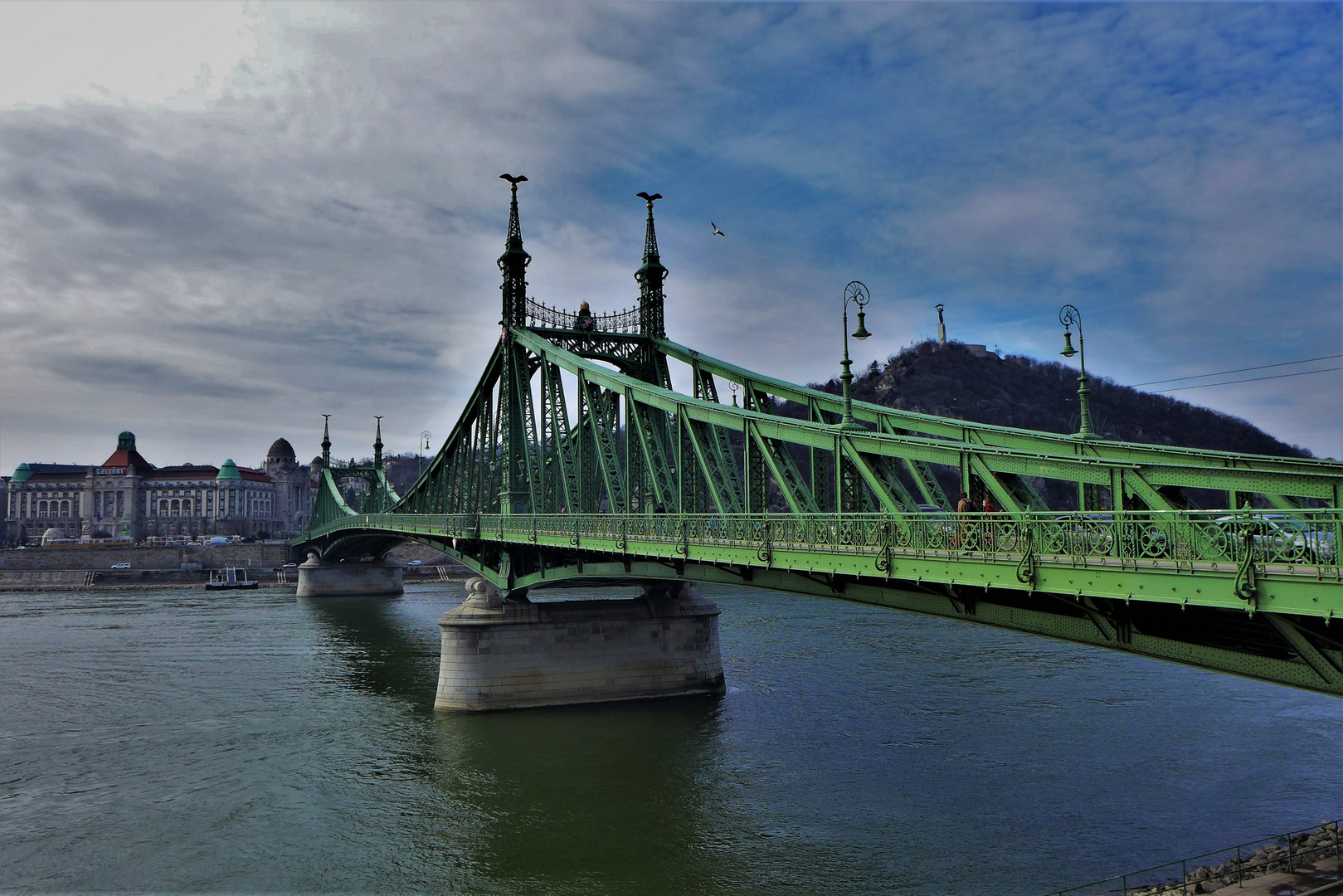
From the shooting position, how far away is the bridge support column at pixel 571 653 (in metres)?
32.2

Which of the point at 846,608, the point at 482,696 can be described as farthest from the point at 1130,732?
the point at 846,608

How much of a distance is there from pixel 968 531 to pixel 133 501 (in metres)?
183

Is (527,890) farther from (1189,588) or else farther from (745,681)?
(745,681)

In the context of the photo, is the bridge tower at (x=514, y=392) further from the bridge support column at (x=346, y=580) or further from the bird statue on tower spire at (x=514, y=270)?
the bridge support column at (x=346, y=580)

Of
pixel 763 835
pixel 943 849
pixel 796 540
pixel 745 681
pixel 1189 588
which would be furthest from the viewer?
pixel 745 681

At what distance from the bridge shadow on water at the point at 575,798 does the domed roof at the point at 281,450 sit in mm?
166084

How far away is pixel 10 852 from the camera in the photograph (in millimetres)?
19484

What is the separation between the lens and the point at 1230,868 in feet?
50.5

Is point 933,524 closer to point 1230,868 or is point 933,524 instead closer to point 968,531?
point 968,531

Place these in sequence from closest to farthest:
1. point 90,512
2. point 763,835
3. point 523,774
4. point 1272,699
Result: point 763,835 < point 523,774 < point 1272,699 < point 90,512

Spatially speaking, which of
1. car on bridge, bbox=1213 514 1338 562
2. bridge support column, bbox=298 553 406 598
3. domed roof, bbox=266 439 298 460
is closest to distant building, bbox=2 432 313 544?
domed roof, bbox=266 439 298 460

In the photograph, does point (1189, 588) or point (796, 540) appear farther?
point (796, 540)

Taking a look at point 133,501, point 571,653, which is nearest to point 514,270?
point 571,653

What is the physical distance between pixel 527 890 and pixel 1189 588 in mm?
13984
